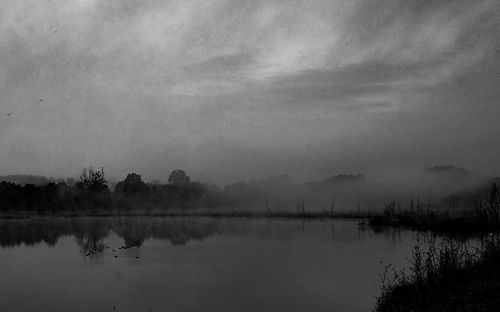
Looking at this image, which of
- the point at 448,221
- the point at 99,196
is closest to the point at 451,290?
the point at 448,221

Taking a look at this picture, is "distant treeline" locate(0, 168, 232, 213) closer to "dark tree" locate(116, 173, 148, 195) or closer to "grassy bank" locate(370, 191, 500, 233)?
"dark tree" locate(116, 173, 148, 195)

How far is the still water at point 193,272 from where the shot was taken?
62.1 feet

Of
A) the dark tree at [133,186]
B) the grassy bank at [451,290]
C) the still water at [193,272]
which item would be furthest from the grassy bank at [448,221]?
the dark tree at [133,186]

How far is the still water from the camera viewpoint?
62.1ft

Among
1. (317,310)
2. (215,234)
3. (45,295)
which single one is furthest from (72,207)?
(317,310)

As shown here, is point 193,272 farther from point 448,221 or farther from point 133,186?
point 133,186

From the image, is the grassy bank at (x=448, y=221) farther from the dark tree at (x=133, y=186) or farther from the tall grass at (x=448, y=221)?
the dark tree at (x=133, y=186)

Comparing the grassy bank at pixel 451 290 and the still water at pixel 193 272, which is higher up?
the grassy bank at pixel 451 290

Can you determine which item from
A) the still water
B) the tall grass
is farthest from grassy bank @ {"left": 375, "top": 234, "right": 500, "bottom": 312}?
the tall grass

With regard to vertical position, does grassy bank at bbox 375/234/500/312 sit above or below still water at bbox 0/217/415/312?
above

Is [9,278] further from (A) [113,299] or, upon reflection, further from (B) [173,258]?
(B) [173,258]

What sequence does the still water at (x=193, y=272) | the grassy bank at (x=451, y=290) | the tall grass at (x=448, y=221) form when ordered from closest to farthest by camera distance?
the grassy bank at (x=451, y=290) → the still water at (x=193, y=272) → the tall grass at (x=448, y=221)

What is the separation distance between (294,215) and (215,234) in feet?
121

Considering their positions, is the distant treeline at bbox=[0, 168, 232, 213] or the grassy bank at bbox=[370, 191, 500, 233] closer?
the grassy bank at bbox=[370, 191, 500, 233]
